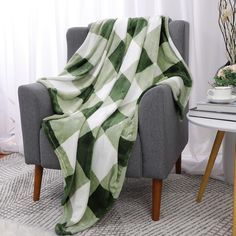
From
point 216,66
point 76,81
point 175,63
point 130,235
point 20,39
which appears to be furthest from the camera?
point 20,39

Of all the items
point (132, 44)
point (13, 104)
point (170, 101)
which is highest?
point (132, 44)

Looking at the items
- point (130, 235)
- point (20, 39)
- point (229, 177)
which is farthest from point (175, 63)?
point (20, 39)

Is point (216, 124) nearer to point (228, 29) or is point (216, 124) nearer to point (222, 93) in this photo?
point (222, 93)

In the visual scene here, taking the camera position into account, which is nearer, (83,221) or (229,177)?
(83,221)

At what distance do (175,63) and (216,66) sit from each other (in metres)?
0.39

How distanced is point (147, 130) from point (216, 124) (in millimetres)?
275

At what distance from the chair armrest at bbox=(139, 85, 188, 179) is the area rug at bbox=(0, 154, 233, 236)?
0.22 meters

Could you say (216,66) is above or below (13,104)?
above

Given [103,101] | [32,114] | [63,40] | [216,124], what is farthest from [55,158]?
[63,40]

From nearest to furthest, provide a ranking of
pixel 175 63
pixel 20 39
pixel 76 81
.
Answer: pixel 175 63 → pixel 76 81 → pixel 20 39

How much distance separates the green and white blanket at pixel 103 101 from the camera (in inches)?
51.6

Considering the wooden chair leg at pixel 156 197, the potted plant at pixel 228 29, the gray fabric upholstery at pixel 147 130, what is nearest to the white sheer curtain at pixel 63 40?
the potted plant at pixel 228 29

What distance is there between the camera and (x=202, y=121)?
117 cm

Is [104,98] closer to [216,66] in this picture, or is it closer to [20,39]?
[216,66]
